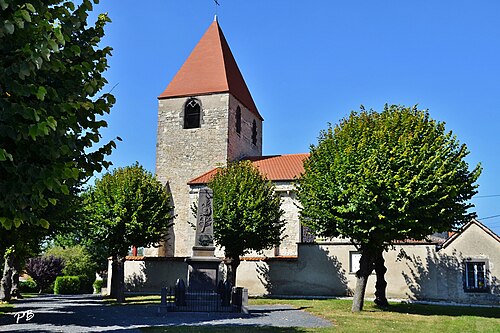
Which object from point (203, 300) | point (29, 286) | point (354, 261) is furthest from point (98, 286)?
point (203, 300)

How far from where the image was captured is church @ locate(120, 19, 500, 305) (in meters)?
23.7

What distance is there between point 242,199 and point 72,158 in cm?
1869

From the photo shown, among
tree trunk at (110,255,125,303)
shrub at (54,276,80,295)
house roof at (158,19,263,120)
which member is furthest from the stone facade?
tree trunk at (110,255,125,303)

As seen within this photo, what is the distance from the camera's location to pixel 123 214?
24.7 meters

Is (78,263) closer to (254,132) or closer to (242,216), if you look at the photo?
(254,132)

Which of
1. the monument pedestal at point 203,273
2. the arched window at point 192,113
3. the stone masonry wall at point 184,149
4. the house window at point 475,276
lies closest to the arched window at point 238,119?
the stone masonry wall at point 184,149

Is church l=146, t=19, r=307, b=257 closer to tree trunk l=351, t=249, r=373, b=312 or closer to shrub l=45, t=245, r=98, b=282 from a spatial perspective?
shrub l=45, t=245, r=98, b=282

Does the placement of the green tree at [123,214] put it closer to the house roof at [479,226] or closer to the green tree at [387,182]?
the green tree at [387,182]

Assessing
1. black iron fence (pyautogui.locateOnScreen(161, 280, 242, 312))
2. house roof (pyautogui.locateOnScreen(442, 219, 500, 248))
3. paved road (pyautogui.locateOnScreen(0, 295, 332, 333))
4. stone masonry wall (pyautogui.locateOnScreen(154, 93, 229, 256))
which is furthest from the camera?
stone masonry wall (pyautogui.locateOnScreen(154, 93, 229, 256))

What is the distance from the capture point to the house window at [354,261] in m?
25.8

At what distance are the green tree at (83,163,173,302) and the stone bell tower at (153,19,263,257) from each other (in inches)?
312

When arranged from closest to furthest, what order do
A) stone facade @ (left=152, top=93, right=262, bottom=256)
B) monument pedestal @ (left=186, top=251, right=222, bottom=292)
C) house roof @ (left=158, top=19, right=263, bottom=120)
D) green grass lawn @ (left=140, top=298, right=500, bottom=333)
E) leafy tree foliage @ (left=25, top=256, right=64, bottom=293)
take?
green grass lawn @ (left=140, top=298, right=500, bottom=333)
monument pedestal @ (left=186, top=251, right=222, bottom=292)
stone facade @ (left=152, top=93, right=262, bottom=256)
house roof @ (left=158, top=19, right=263, bottom=120)
leafy tree foliage @ (left=25, top=256, right=64, bottom=293)

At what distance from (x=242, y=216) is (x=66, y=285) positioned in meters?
19.6

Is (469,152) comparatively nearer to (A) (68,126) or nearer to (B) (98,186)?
(A) (68,126)
